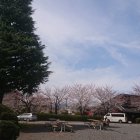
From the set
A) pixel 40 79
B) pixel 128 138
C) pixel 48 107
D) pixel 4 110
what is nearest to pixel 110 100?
pixel 48 107

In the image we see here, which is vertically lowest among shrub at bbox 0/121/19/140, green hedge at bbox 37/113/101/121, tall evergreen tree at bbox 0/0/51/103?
shrub at bbox 0/121/19/140

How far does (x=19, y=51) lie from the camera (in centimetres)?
2691

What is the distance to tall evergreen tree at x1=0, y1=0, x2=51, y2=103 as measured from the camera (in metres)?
26.8

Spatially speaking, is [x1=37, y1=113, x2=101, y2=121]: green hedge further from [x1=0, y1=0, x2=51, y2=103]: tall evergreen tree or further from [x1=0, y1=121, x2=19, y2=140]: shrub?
[x1=0, y1=121, x2=19, y2=140]: shrub

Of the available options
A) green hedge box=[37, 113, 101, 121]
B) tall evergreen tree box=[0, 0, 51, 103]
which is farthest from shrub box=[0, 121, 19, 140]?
green hedge box=[37, 113, 101, 121]

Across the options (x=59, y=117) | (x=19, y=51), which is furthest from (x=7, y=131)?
(x=59, y=117)

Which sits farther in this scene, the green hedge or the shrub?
the green hedge

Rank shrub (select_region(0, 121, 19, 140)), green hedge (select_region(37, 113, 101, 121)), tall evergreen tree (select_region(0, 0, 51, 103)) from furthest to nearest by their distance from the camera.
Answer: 1. green hedge (select_region(37, 113, 101, 121))
2. tall evergreen tree (select_region(0, 0, 51, 103))
3. shrub (select_region(0, 121, 19, 140))

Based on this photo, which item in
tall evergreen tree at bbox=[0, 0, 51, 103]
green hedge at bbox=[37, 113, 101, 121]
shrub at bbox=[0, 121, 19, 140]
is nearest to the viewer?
shrub at bbox=[0, 121, 19, 140]

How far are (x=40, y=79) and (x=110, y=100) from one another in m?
39.1

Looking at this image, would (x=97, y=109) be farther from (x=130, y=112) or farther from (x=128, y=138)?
(x=128, y=138)

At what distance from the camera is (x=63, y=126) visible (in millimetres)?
25766

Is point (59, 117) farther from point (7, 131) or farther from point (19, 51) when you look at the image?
point (7, 131)

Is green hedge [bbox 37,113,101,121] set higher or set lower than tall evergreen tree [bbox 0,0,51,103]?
lower
